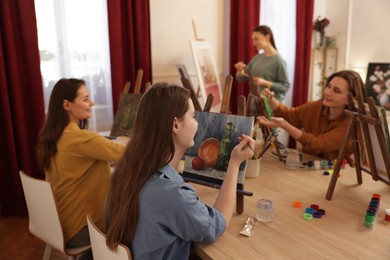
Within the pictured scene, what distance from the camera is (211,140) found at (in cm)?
160

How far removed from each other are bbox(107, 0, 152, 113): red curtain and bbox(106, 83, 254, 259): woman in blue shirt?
89.9 inches

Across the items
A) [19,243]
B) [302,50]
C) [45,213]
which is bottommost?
[19,243]

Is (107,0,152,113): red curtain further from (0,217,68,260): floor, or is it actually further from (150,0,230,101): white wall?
(0,217,68,260): floor

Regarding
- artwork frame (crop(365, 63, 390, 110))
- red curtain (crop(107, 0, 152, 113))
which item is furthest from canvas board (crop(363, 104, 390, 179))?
artwork frame (crop(365, 63, 390, 110))

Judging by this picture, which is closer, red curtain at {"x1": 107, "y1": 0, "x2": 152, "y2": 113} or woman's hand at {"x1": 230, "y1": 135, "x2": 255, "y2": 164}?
Result: woman's hand at {"x1": 230, "y1": 135, "x2": 255, "y2": 164}

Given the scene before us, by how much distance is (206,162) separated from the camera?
160cm

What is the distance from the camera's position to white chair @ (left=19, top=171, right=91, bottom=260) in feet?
5.39

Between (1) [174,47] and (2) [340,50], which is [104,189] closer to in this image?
(1) [174,47]

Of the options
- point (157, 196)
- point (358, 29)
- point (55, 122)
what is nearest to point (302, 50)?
point (358, 29)

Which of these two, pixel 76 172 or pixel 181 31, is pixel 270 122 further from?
pixel 181 31

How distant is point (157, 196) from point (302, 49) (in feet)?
12.9

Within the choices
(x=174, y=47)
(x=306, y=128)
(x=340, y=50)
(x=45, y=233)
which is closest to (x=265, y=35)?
(x=174, y=47)

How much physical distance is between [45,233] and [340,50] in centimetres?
435

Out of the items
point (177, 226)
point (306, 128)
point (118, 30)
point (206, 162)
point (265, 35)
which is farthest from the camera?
point (265, 35)
